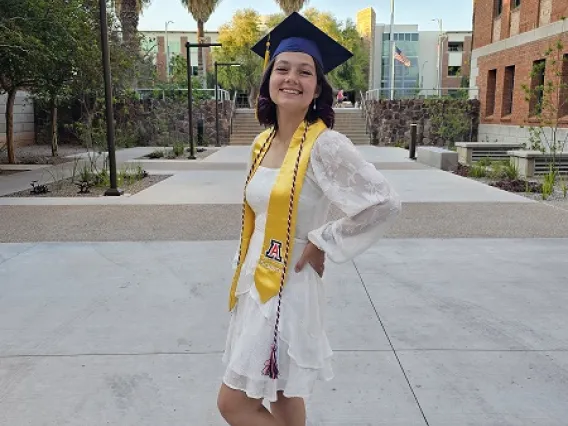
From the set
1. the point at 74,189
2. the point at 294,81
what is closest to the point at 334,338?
the point at 294,81

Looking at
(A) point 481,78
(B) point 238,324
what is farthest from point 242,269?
(A) point 481,78

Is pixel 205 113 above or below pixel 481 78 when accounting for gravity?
below

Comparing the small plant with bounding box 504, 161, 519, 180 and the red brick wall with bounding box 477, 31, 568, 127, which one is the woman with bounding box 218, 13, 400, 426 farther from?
the red brick wall with bounding box 477, 31, 568, 127

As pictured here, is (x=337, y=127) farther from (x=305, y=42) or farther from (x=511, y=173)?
(x=305, y=42)

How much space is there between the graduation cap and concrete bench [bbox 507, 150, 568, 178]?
11.9 metres

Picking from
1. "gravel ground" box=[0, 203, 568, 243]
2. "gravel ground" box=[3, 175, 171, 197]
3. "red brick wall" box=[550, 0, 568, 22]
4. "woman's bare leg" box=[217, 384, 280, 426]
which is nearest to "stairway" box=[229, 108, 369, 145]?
Result: "red brick wall" box=[550, 0, 568, 22]

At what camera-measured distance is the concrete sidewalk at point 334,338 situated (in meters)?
2.91

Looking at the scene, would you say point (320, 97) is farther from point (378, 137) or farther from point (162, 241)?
point (378, 137)

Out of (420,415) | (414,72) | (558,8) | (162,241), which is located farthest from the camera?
(414,72)

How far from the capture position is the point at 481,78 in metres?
24.4

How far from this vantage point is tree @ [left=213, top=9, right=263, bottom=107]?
4450 cm

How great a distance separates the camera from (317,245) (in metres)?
1.94

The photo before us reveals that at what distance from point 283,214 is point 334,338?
2.06m

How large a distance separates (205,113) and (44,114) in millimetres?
7444
